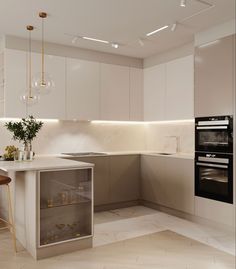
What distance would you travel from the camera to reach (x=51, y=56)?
4523 millimetres

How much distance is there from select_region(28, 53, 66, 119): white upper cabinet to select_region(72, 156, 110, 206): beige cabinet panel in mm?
891

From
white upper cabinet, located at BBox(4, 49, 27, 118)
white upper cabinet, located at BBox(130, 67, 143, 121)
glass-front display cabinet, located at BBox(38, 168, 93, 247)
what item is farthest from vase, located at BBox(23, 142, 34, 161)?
white upper cabinet, located at BBox(130, 67, 143, 121)

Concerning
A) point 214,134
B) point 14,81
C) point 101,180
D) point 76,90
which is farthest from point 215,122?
point 14,81

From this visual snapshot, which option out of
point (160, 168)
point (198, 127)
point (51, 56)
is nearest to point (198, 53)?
point (198, 127)

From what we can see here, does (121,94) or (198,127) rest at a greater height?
(121,94)

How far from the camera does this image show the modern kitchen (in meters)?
3.05

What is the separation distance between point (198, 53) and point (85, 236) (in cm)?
274

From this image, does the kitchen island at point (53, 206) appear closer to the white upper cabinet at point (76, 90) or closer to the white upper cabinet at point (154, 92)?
the white upper cabinet at point (76, 90)

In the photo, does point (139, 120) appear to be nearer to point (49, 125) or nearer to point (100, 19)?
point (49, 125)

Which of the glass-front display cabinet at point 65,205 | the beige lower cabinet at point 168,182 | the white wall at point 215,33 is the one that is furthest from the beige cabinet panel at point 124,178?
the white wall at point 215,33

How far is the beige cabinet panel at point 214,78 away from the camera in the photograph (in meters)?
3.62

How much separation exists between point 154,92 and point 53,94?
1.74m

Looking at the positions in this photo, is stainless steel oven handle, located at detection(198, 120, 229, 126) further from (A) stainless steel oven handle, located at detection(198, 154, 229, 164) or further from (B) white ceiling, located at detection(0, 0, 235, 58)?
(B) white ceiling, located at detection(0, 0, 235, 58)

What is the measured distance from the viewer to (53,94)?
Result: 4.55m
